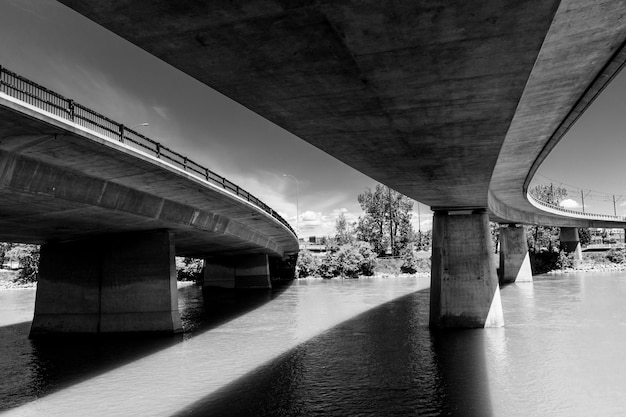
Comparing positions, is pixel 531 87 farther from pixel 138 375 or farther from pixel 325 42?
pixel 138 375

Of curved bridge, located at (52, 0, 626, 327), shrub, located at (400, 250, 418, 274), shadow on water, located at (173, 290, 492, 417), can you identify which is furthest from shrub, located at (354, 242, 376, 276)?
curved bridge, located at (52, 0, 626, 327)

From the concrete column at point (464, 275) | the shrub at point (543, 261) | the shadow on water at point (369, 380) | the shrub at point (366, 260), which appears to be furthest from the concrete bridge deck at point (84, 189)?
the shrub at point (543, 261)

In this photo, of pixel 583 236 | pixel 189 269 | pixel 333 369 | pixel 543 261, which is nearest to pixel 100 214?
pixel 333 369

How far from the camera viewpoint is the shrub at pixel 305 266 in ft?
287

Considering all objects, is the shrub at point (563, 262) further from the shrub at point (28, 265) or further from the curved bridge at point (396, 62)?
the shrub at point (28, 265)

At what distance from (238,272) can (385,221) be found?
A: 182ft

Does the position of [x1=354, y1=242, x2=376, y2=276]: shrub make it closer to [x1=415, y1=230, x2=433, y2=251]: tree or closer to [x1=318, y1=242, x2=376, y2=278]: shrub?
[x1=318, y1=242, x2=376, y2=278]: shrub

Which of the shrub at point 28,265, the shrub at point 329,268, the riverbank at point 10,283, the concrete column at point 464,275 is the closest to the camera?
the concrete column at point 464,275

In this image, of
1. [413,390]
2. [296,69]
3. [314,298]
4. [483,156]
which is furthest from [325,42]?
[314,298]

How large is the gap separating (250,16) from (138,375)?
1713cm

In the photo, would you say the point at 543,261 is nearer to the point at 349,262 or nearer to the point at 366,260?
the point at 366,260

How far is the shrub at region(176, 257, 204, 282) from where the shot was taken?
85250 millimetres

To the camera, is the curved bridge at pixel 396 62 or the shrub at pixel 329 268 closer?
the curved bridge at pixel 396 62

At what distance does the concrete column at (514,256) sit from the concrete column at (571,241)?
3452 cm
